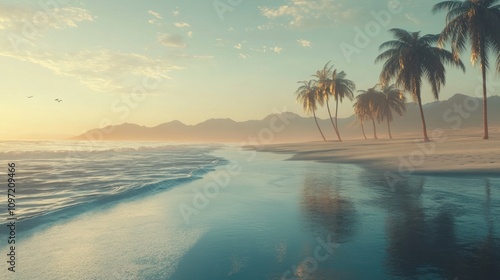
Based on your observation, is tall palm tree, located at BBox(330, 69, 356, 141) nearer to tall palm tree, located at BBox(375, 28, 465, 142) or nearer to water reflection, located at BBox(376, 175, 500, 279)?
tall palm tree, located at BBox(375, 28, 465, 142)

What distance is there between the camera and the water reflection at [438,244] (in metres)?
3.89

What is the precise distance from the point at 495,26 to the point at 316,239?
98.0 feet

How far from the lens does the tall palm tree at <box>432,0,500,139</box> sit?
25108 millimetres

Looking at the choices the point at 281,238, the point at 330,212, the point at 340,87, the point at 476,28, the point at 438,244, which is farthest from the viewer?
the point at 340,87

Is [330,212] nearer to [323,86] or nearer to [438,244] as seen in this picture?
[438,244]

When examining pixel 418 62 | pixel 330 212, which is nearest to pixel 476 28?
pixel 418 62

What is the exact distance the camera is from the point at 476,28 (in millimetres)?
25328

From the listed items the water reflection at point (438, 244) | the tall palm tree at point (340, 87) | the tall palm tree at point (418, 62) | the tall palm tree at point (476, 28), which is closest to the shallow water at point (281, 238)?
the water reflection at point (438, 244)

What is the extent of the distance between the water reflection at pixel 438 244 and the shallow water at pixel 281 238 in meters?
0.02

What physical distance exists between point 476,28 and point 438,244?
28663mm

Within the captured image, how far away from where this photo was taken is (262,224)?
257 inches

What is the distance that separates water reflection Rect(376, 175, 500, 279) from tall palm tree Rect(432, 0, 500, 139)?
24180 mm

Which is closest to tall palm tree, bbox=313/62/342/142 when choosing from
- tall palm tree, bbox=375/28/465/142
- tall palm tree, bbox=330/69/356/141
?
tall palm tree, bbox=330/69/356/141

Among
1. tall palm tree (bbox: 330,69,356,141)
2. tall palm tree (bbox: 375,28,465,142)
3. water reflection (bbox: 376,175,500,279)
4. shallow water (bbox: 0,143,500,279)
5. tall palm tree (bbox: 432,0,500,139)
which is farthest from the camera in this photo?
tall palm tree (bbox: 330,69,356,141)
